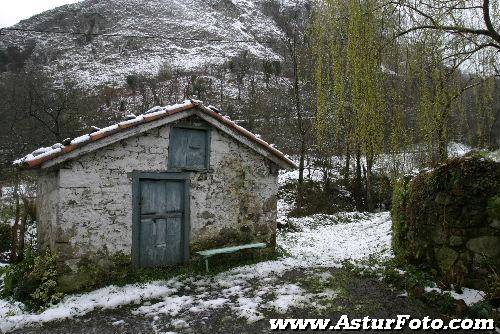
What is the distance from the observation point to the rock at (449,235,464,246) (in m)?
5.39

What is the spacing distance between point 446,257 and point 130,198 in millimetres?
5421

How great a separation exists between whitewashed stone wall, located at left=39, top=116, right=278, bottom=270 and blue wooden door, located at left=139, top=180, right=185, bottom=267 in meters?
0.27

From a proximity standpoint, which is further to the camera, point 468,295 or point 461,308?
point 468,295

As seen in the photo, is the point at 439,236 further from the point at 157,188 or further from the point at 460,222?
the point at 157,188

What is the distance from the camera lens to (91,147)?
6.24 metres

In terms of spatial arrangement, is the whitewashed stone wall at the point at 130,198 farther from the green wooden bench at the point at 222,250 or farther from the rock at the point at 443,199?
the rock at the point at 443,199

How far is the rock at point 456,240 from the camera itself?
5395 mm

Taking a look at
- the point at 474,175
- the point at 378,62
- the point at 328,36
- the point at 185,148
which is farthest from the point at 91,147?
the point at 474,175

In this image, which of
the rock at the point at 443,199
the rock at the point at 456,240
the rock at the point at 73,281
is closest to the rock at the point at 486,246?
the rock at the point at 456,240

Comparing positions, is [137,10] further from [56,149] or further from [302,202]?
[56,149]

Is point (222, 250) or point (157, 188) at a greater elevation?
point (157, 188)

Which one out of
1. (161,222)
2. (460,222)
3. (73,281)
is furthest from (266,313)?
(73,281)

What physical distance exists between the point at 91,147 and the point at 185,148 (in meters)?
1.88

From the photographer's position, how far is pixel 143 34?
175 ft
